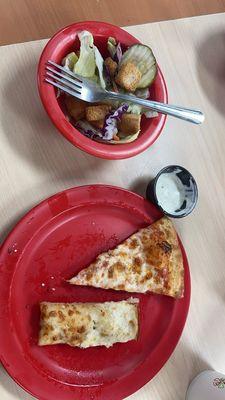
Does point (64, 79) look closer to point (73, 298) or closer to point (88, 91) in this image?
point (88, 91)

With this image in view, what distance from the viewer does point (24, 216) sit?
126cm

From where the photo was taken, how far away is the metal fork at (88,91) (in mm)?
1241

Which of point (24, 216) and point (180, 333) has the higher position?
point (24, 216)

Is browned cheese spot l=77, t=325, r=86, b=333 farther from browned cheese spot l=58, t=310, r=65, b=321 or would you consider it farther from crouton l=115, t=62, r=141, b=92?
crouton l=115, t=62, r=141, b=92

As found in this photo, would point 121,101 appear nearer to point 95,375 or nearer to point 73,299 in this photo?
point 73,299

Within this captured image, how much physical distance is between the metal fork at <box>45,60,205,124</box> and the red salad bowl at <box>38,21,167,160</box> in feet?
0.07

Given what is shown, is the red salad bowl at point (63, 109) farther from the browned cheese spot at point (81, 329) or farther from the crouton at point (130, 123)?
the browned cheese spot at point (81, 329)

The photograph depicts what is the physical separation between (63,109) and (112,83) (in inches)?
5.5

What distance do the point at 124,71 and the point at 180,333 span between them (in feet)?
2.10

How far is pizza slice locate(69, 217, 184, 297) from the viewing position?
1.33 m

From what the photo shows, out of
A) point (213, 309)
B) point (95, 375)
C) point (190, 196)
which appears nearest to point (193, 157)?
point (190, 196)

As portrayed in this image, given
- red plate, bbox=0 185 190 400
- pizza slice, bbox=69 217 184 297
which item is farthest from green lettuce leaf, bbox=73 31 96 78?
pizza slice, bbox=69 217 184 297

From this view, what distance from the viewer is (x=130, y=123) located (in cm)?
129

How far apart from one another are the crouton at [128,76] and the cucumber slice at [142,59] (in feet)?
0.09
